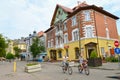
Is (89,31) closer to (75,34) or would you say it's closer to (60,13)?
(75,34)

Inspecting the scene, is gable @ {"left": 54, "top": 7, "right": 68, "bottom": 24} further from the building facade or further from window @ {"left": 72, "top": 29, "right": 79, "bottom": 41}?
window @ {"left": 72, "top": 29, "right": 79, "bottom": 41}

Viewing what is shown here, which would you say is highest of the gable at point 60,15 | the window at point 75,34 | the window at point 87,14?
the gable at point 60,15

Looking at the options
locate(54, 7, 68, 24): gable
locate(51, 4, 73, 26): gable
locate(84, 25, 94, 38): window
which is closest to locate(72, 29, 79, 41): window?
locate(84, 25, 94, 38): window

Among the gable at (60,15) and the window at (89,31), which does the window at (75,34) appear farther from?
the gable at (60,15)

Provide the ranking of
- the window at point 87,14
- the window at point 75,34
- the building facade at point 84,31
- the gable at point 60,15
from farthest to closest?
the gable at point 60,15, the window at point 75,34, the window at point 87,14, the building facade at point 84,31

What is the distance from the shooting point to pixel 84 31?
33469 millimetres

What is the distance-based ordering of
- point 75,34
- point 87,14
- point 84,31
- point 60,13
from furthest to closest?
point 60,13, point 75,34, point 87,14, point 84,31

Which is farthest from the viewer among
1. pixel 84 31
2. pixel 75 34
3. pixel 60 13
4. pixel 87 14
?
pixel 60 13

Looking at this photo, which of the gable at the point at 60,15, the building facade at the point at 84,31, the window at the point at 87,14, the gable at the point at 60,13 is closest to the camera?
the building facade at the point at 84,31

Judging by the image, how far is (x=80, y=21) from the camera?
34312 millimetres

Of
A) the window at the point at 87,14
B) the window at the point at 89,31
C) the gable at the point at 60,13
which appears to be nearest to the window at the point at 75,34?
the window at the point at 89,31

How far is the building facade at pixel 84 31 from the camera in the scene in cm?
3300

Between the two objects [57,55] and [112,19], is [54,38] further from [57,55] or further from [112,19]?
[112,19]

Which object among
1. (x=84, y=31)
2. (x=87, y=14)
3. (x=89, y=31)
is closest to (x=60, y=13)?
(x=87, y=14)
